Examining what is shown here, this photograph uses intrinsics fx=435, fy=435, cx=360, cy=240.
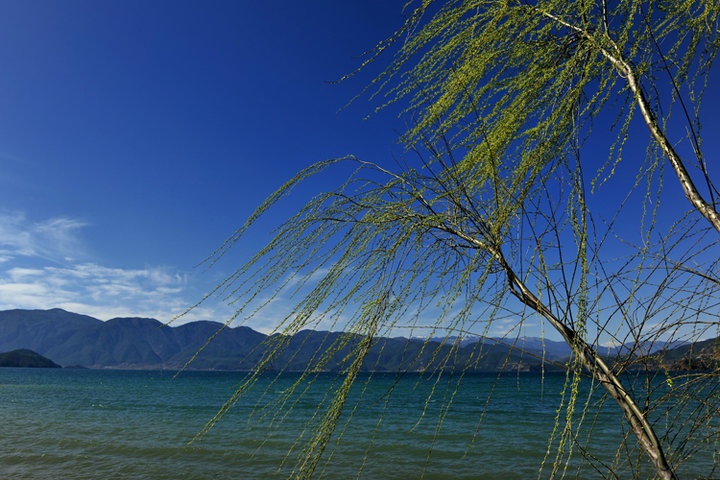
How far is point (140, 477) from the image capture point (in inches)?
315

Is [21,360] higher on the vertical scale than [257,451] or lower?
higher

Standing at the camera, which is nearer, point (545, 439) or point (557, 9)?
point (557, 9)

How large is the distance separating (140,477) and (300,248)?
8.83 meters

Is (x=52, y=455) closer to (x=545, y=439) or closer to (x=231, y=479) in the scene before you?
(x=231, y=479)

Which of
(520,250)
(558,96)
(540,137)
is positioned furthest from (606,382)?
(558,96)

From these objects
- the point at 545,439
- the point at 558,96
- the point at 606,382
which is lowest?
the point at 545,439

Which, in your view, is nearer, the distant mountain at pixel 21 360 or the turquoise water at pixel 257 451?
the turquoise water at pixel 257 451

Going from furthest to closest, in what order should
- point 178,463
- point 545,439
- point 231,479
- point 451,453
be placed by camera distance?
point 545,439
point 451,453
point 178,463
point 231,479

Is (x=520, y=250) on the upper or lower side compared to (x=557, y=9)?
lower

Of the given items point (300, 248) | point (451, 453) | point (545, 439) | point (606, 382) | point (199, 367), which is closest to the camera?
point (606, 382)

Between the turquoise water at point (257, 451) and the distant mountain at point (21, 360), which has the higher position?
the distant mountain at point (21, 360)

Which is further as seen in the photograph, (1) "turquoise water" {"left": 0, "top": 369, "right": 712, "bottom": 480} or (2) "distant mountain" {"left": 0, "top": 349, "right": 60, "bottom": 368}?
(2) "distant mountain" {"left": 0, "top": 349, "right": 60, "bottom": 368}

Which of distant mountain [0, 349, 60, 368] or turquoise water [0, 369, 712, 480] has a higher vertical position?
distant mountain [0, 349, 60, 368]

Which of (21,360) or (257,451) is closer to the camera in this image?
(257,451)
